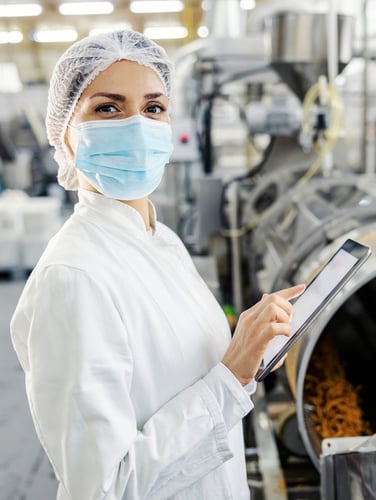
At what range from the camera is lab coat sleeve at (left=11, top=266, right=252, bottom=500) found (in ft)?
2.45

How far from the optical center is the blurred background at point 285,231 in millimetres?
1474

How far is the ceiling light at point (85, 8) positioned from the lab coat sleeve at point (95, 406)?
7207 millimetres

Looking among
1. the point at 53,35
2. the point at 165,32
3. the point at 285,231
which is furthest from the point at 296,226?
the point at 53,35

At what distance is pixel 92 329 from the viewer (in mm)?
762

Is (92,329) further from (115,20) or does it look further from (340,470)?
(115,20)

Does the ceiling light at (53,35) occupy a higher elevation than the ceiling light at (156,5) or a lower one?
lower

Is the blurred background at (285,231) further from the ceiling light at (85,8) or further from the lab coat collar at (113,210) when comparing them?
the ceiling light at (85,8)

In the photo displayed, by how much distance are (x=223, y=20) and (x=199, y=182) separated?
1.05 meters

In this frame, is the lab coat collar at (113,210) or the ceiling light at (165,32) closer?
the lab coat collar at (113,210)

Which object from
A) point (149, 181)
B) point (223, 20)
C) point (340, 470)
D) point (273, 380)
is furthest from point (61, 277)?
point (223, 20)

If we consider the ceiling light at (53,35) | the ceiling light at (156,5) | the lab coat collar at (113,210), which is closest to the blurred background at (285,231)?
the lab coat collar at (113,210)

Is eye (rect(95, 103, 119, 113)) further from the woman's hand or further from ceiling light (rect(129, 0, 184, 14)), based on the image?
ceiling light (rect(129, 0, 184, 14))

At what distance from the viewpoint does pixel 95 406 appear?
29.3 inches

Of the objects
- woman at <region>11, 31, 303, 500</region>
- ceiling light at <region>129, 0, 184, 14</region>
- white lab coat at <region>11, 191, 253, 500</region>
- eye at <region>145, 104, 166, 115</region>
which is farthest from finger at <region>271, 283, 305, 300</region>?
ceiling light at <region>129, 0, 184, 14</region>
